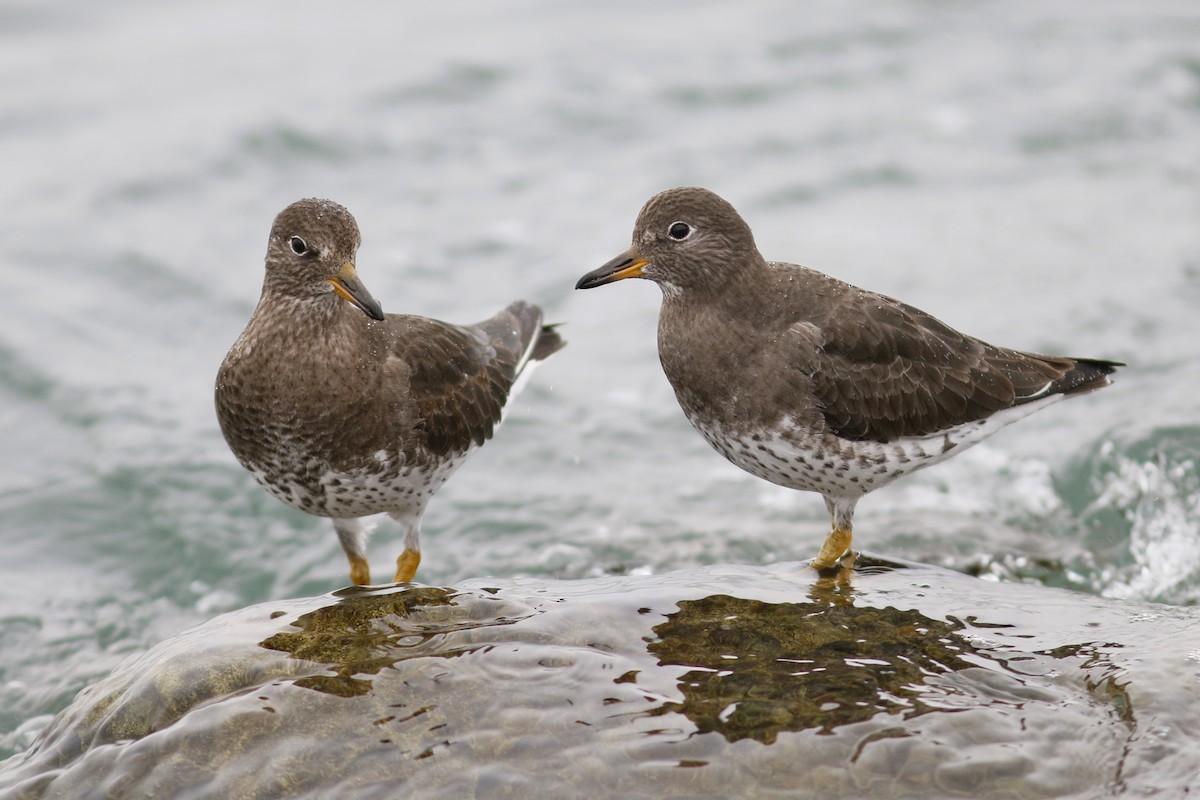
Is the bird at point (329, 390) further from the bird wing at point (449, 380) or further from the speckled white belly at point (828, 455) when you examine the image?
the speckled white belly at point (828, 455)

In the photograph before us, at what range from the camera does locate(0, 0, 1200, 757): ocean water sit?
30.5 feet

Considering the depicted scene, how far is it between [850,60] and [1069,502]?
874 centimetres

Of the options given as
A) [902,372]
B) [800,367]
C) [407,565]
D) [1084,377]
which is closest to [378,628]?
[407,565]

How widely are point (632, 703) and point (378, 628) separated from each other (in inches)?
47.4

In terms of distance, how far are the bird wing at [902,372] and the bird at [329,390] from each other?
200 centimetres

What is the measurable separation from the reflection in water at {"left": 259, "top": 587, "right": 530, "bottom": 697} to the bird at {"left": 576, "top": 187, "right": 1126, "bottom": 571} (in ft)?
5.49

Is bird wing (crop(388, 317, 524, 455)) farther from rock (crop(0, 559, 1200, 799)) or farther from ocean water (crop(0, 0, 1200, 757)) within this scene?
ocean water (crop(0, 0, 1200, 757))

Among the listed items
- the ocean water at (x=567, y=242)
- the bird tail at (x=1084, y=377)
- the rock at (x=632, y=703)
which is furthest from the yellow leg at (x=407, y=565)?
the bird tail at (x=1084, y=377)

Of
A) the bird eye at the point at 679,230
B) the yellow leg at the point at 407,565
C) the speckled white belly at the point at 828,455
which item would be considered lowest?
the yellow leg at the point at 407,565

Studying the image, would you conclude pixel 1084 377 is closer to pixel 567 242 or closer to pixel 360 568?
pixel 360 568

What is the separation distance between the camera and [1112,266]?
12.6 meters

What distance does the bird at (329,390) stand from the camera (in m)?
6.56

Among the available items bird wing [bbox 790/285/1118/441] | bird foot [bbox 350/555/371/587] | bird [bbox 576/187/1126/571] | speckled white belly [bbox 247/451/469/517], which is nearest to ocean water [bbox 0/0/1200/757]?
bird foot [bbox 350/555/371/587]

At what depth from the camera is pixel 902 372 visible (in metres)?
7.07
